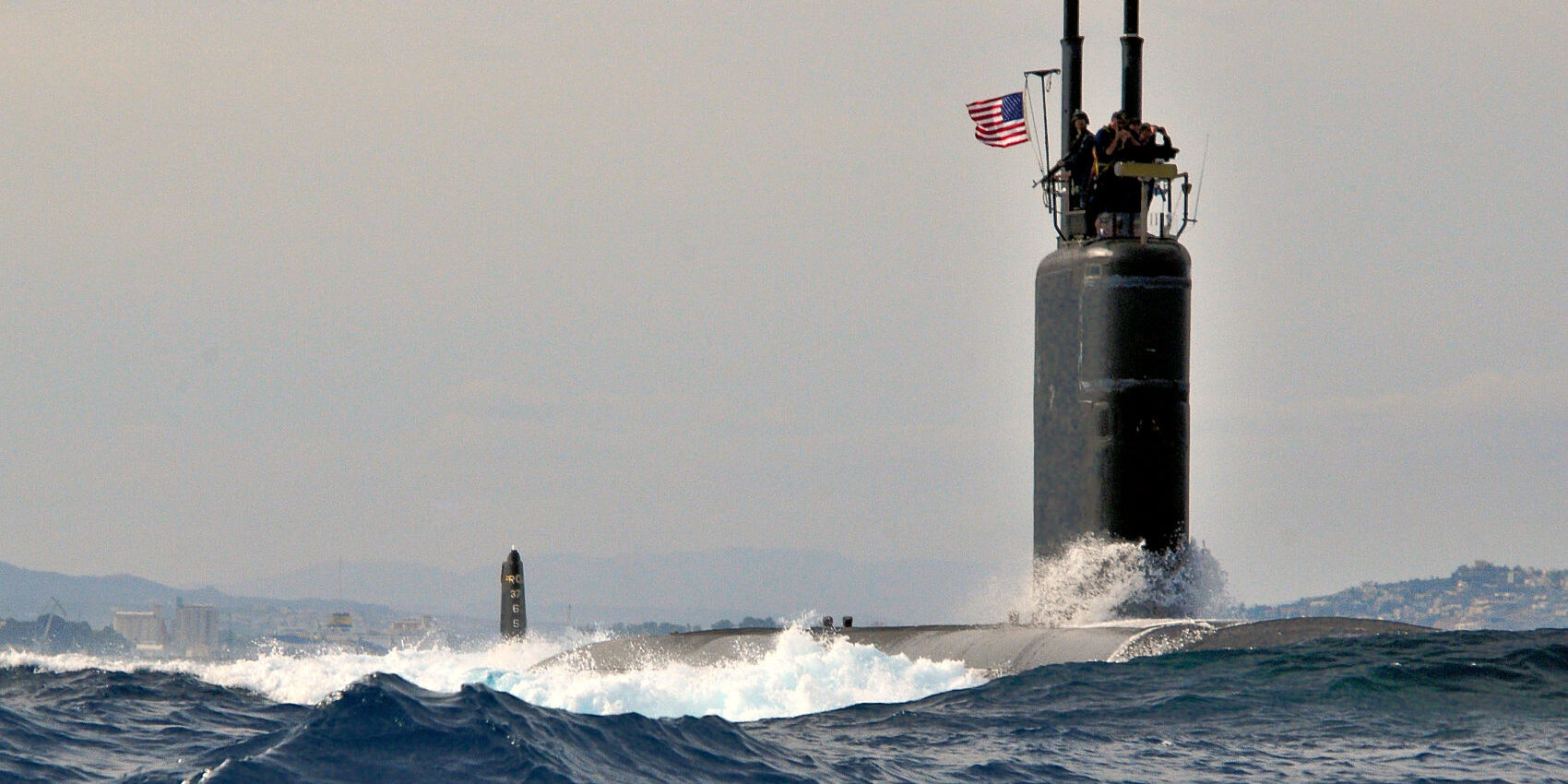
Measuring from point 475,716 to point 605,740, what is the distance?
0.94m

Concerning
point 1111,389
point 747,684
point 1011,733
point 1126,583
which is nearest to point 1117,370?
point 1111,389

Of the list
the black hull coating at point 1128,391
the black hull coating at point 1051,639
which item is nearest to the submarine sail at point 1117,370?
the black hull coating at point 1128,391

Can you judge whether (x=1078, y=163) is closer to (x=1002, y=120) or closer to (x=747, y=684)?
(x=1002, y=120)

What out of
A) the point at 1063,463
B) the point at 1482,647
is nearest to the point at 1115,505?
the point at 1063,463

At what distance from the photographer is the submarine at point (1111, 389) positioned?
1823 cm

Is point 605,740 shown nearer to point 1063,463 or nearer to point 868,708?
point 868,708

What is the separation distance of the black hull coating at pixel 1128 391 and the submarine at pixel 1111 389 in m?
0.01

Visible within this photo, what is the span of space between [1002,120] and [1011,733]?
11.6 m

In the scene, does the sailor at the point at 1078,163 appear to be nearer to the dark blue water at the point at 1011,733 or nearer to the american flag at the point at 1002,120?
the american flag at the point at 1002,120

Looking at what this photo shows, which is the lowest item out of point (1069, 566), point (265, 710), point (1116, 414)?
point (265, 710)

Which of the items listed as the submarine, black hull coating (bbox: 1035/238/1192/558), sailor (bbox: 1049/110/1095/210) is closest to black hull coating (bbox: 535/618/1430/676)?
the submarine

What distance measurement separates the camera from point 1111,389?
18.3 metres

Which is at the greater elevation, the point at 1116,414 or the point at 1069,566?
the point at 1116,414

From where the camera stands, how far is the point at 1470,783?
10820 millimetres
